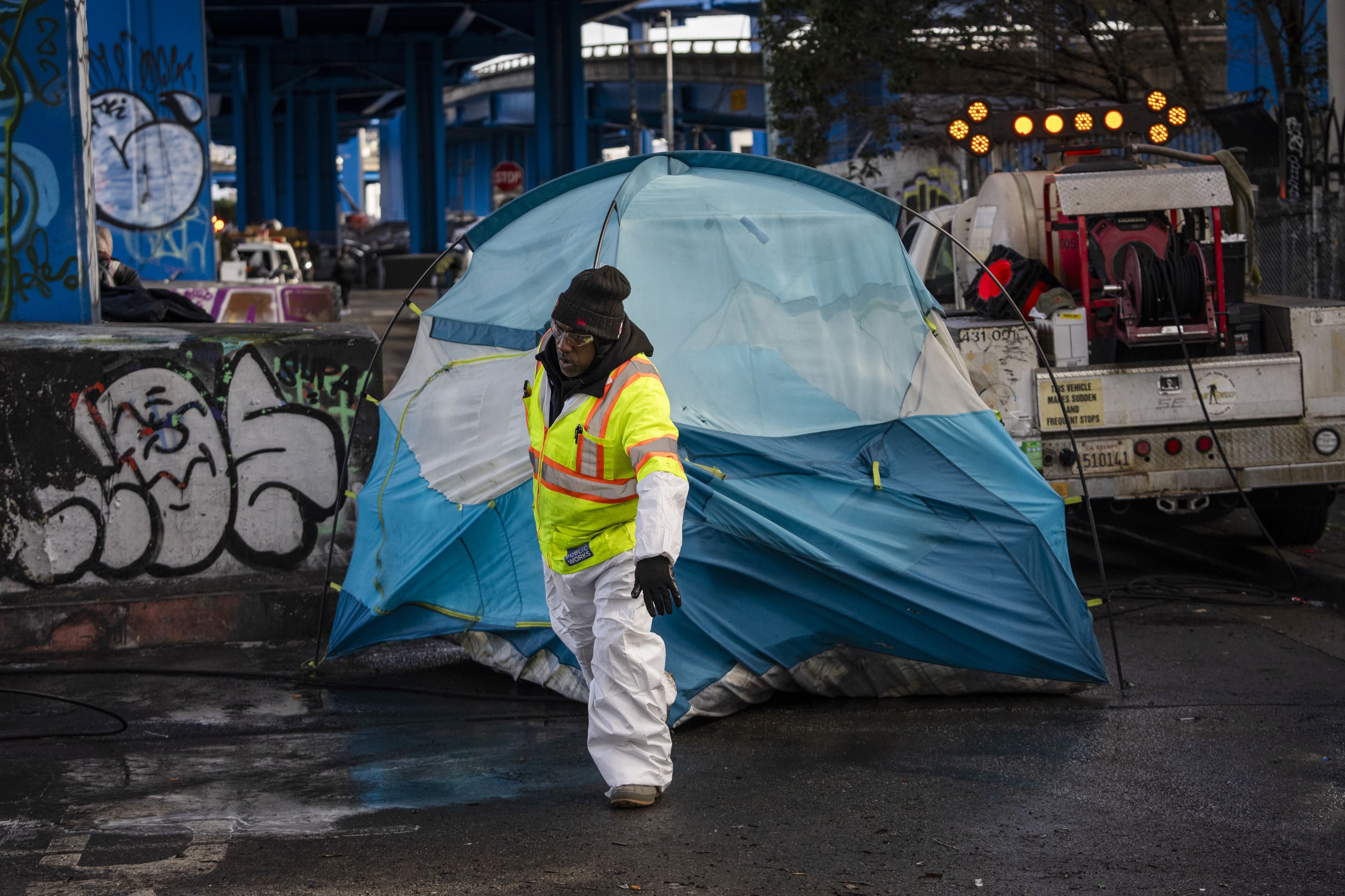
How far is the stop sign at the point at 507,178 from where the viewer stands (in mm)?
33219

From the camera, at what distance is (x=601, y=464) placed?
175 inches

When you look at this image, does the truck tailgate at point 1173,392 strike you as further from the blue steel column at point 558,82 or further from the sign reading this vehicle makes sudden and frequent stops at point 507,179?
the blue steel column at point 558,82

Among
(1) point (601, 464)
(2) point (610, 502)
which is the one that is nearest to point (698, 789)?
(2) point (610, 502)

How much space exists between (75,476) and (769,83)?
11353mm

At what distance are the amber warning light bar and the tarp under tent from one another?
8.48ft

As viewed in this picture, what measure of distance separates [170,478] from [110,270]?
4.42m

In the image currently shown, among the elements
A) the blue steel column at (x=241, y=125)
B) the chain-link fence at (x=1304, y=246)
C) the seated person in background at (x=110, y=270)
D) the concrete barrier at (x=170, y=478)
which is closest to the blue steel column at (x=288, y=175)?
the blue steel column at (x=241, y=125)

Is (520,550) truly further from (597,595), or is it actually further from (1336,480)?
(1336,480)

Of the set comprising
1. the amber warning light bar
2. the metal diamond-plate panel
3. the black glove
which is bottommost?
the black glove

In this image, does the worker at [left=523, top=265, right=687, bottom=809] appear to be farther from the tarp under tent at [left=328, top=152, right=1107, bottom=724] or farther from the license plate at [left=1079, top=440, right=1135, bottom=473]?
the license plate at [left=1079, top=440, right=1135, bottom=473]

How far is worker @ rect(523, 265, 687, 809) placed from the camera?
4371mm

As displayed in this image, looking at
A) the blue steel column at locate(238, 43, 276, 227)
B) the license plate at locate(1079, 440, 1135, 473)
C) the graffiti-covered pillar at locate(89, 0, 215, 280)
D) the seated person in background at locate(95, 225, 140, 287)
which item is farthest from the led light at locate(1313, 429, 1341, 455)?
the blue steel column at locate(238, 43, 276, 227)

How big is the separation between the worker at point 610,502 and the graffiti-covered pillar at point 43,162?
4186 mm

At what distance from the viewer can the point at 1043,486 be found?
5.71 meters
